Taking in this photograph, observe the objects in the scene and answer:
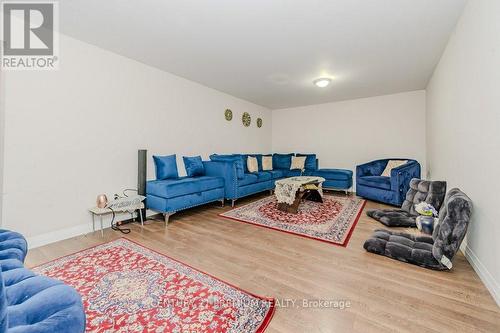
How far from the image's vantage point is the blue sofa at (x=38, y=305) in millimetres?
793

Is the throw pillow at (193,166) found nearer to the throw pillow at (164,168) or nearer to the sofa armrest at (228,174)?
the sofa armrest at (228,174)

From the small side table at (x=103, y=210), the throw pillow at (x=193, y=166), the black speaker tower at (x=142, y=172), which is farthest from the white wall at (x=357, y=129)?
the small side table at (x=103, y=210)

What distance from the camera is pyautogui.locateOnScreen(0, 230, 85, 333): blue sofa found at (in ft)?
2.60

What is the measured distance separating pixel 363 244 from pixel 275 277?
1161mm

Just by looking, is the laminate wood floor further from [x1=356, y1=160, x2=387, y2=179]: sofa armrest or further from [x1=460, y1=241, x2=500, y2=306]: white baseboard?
[x1=356, y1=160, x2=387, y2=179]: sofa armrest

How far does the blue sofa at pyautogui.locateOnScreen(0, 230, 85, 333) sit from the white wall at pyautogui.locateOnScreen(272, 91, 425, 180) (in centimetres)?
600

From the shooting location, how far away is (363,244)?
7.80ft

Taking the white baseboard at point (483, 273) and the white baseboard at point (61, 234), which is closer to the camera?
the white baseboard at point (483, 273)

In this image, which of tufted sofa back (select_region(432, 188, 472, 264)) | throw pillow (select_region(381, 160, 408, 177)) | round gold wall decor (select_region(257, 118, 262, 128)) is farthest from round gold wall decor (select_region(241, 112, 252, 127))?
tufted sofa back (select_region(432, 188, 472, 264))

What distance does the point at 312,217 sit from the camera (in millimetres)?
3418

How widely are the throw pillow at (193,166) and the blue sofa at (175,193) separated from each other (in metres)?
0.39

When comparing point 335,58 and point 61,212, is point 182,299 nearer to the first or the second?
point 61,212

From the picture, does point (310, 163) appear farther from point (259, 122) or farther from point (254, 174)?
point (259, 122)

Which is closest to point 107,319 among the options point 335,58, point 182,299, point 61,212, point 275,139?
point 182,299
